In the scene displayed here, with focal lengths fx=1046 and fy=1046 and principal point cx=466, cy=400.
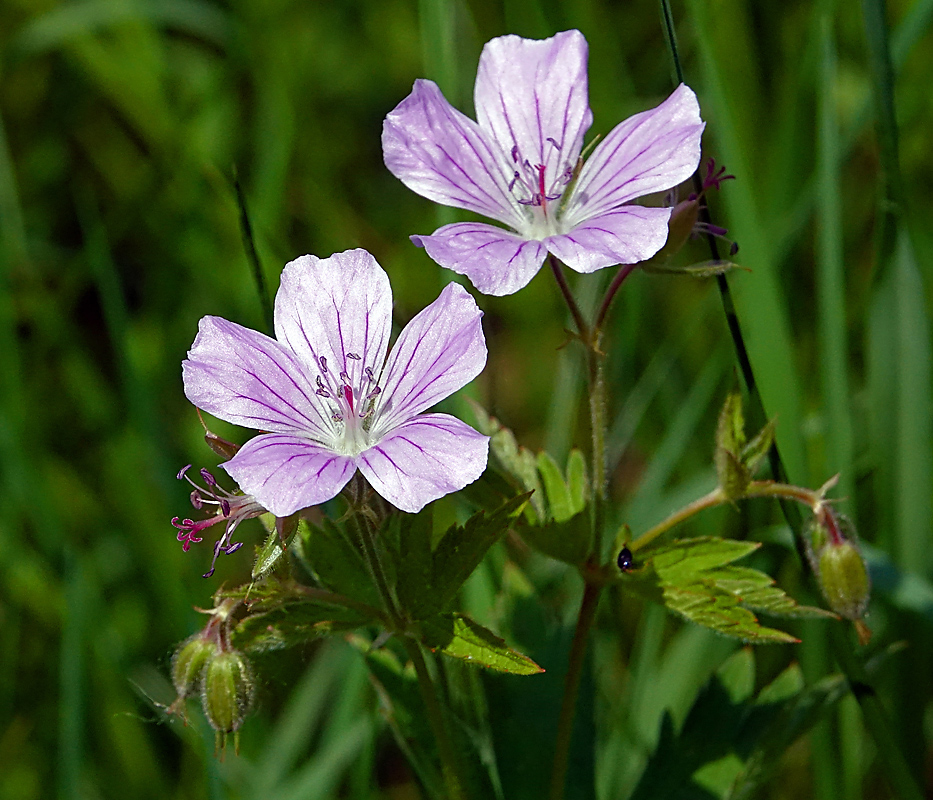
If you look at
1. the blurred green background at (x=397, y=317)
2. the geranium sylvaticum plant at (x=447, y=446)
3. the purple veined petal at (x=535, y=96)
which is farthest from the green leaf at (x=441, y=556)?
the purple veined petal at (x=535, y=96)

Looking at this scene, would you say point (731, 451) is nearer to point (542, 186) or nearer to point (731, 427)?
point (731, 427)

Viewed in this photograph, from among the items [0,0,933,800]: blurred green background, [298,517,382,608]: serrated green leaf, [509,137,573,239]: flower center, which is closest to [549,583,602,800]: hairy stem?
[0,0,933,800]: blurred green background

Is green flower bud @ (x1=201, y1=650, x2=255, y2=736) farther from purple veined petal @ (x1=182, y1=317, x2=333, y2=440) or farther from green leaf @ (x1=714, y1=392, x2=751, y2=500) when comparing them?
green leaf @ (x1=714, y1=392, x2=751, y2=500)

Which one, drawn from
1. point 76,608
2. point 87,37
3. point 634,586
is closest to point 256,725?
point 76,608

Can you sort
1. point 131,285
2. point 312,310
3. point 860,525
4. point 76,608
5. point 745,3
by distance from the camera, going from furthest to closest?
point 131,285 < point 745,3 < point 860,525 < point 76,608 < point 312,310

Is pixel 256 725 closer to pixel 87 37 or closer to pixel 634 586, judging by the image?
pixel 634 586
